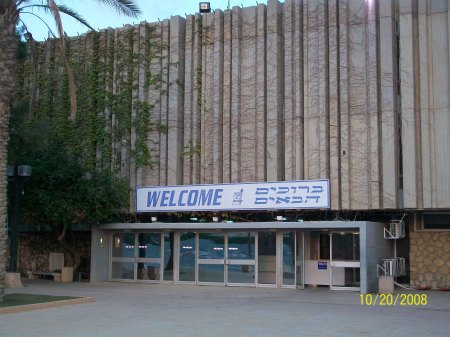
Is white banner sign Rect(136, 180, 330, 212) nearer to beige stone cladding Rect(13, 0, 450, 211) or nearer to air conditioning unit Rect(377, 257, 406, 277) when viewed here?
beige stone cladding Rect(13, 0, 450, 211)

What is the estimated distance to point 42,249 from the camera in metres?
29.9

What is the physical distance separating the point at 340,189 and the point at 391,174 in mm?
1814

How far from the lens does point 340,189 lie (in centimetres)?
2162

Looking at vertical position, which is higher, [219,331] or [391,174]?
[391,174]

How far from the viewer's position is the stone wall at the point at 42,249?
29172mm

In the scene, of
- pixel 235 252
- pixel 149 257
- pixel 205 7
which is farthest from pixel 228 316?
pixel 205 7

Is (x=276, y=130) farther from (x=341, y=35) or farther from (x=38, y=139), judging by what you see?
(x=38, y=139)

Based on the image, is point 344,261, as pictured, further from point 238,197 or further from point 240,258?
point 238,197

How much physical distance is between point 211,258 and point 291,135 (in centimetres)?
558

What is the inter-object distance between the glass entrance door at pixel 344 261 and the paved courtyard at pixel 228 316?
1327 millimetres

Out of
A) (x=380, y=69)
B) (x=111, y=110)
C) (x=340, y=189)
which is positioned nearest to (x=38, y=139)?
(x=111, y=110)

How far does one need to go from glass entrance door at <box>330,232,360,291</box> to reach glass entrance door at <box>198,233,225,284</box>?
4.10 metres

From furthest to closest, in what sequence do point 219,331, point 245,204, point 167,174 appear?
point 167,174 → point 245,204 → point 219,331

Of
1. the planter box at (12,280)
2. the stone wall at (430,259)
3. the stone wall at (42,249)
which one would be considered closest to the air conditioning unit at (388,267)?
the stone wall at (430,259)
